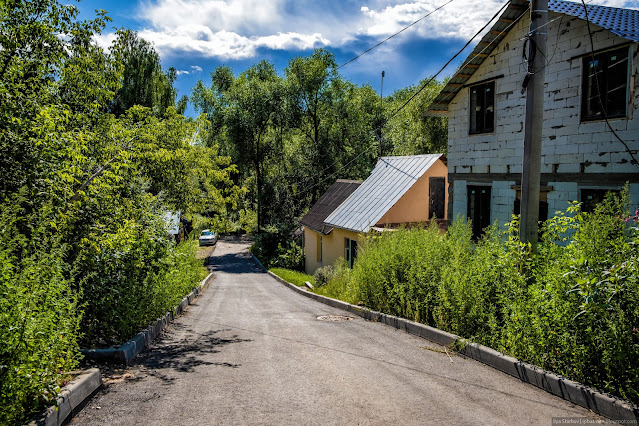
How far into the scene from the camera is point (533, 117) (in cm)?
723

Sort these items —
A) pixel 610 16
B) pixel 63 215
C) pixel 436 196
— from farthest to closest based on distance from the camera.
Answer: pixel 436 196, pixel 610 16, pixel 63 215

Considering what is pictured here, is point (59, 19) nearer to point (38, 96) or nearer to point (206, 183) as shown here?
point (38, 96)

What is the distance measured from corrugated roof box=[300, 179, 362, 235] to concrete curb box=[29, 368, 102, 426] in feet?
63.1

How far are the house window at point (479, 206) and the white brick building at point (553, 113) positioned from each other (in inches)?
1.3

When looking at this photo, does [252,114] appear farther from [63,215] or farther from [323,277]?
[63,215]

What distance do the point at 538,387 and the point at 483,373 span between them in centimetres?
75

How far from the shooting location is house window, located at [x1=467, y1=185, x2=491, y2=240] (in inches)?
534

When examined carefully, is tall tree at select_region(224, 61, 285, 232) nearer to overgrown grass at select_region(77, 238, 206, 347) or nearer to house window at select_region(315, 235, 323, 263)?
house window at select_region(315, 235, 323, 263)

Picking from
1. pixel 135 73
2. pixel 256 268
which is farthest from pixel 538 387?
pixel 256 268

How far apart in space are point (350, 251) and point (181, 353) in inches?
547

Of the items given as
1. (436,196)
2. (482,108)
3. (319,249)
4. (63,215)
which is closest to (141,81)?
(319,249)

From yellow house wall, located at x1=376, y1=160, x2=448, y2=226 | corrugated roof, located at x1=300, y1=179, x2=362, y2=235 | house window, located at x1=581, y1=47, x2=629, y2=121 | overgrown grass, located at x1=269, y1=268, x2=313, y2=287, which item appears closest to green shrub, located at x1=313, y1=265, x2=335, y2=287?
overgrown grass, located at x1=269, y1=268, x2=313, y2=287

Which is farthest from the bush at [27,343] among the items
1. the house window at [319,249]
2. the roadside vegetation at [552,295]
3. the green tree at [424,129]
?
the green tree at [424,129]

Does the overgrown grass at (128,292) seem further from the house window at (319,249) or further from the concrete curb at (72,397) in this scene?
the house window at (319,249)
